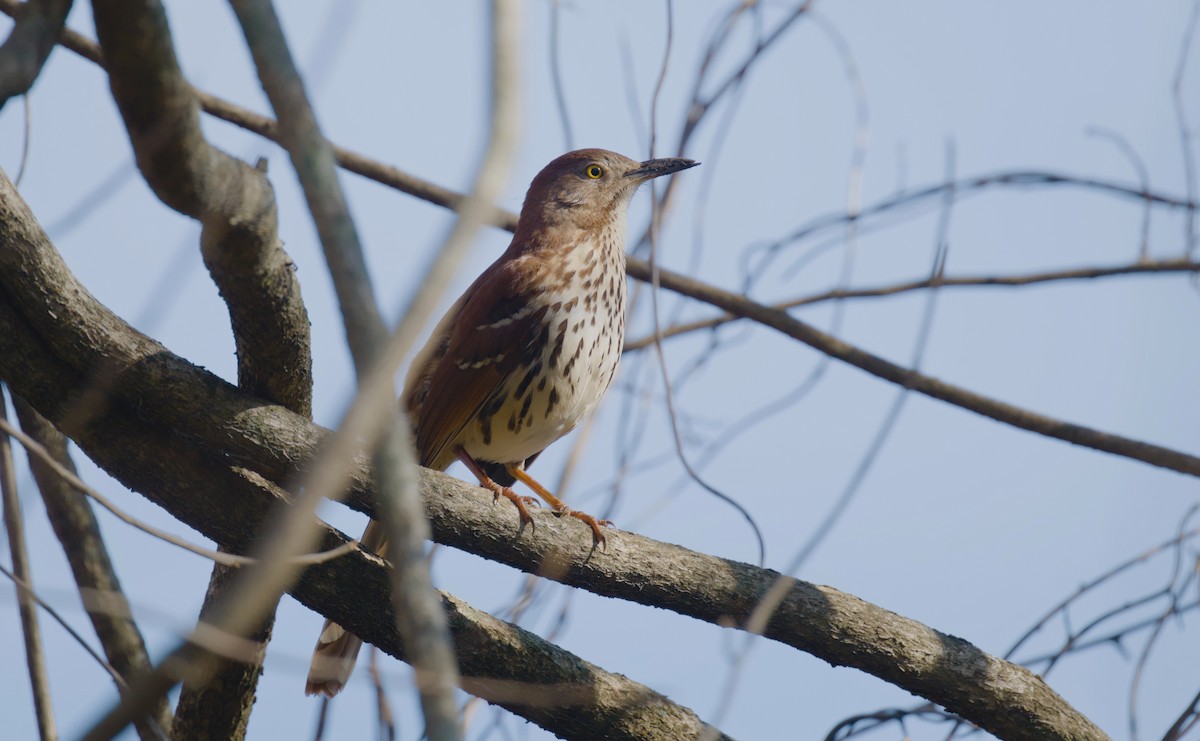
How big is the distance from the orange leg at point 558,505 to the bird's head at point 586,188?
3.26ft

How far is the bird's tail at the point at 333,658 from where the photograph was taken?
146 inches

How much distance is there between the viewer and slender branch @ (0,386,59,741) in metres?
3.29

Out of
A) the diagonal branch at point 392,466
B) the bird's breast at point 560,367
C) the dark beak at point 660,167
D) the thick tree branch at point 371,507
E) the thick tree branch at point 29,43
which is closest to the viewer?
the diagonal branch at point 392,466

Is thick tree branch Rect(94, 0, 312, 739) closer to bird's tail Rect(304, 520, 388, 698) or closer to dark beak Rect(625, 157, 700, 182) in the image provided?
bird's tail Rect(304, 520, 388, 698)

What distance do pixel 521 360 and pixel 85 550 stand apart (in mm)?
1543

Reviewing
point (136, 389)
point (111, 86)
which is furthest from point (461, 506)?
point (111, 86)

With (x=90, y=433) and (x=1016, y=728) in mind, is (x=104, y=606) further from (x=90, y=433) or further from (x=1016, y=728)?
(x=1016, y=728)

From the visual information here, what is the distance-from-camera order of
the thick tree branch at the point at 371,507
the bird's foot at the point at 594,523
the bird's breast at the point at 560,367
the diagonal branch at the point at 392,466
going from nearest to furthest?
the diagonal branch at the point at 392,466 → the thick tree branch at the point at 371,507 → the bird's foot at the point at 594,523 → the bird's breast at the point at 560,367

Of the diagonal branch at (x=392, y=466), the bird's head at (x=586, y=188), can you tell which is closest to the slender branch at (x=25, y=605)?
the bird's head at (x=586, y=188)

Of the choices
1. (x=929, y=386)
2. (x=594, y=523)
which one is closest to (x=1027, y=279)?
(x=929, y=386)

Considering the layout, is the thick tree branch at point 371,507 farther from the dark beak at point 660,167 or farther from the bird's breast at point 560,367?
the dark beak at point 660,167

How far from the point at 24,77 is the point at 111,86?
0.11 meters

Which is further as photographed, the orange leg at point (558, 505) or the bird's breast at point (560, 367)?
the bird's breast at point (560, 367)

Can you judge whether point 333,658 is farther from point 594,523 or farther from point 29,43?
point 29,43
